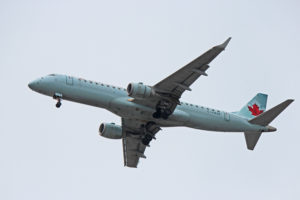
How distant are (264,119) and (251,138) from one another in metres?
2.64

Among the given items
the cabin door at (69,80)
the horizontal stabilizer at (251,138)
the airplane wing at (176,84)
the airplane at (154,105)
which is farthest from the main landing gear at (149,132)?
the cabin door at (69,80)

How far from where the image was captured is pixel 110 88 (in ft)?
157

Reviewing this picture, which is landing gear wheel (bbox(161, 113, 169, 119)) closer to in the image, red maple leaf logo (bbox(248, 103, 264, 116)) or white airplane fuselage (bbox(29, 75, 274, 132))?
white airplane fuselage (bbox(29, 75, 274, 132))

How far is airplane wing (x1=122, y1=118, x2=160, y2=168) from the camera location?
2077 inches

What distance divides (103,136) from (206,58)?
14071mm

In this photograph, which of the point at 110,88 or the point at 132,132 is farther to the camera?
the point at 132,132

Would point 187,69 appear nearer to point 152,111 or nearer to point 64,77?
point 152,111

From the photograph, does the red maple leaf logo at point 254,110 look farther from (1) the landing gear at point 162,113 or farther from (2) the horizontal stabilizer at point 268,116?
(1) the landing gear at point 162,113

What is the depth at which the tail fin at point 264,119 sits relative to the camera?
163 ft

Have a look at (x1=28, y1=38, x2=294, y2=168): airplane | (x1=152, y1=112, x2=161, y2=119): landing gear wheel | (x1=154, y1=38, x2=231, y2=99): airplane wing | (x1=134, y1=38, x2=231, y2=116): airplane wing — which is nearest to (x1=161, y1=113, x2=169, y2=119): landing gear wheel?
(x1=28, y1=38, x2=294, y2=168): airplane

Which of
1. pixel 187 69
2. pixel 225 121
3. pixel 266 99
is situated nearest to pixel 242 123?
pixel 225 121

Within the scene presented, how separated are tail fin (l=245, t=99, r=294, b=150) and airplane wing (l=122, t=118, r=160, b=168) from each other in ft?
28.5

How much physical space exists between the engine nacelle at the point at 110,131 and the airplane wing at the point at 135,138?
0.53 metres

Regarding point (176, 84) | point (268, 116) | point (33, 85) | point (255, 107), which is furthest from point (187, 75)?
point (255, 107)
